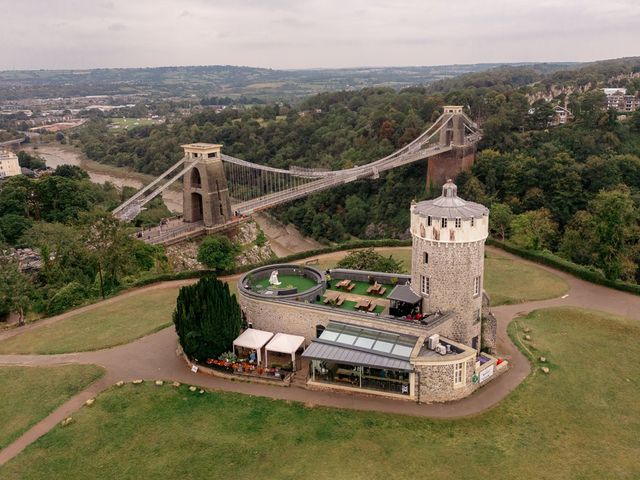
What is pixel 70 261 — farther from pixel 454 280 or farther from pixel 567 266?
pixel 567 266

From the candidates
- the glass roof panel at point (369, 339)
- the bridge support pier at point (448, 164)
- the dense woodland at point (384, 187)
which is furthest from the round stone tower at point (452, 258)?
the bridge support pier at point (448, 164)

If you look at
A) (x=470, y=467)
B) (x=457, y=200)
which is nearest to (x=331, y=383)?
(x=470, y=467)

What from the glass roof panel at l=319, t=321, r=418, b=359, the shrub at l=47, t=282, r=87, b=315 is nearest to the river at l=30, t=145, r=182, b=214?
the shrub at l=47, t=282, r=87, b=315

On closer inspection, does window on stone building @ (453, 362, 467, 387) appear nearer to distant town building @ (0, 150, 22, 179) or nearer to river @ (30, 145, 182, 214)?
river @ (30, 145, 182, 214)

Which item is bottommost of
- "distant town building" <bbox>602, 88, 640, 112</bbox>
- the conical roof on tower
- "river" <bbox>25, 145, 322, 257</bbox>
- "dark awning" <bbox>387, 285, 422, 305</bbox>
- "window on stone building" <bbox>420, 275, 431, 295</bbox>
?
"river" <bbox>25, 145, 322, 257</bbox>

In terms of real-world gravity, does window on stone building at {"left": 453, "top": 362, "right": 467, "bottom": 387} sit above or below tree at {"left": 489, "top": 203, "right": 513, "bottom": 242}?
below

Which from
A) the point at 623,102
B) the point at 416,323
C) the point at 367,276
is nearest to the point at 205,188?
the point at 367,276

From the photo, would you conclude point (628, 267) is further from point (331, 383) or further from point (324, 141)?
point (324, 141)
